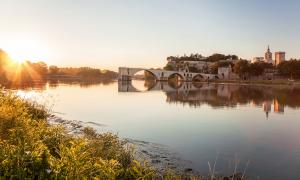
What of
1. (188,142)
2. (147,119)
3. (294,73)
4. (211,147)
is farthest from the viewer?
(294,73)

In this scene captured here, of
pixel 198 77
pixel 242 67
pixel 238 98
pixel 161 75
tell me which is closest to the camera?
pixel 238 98

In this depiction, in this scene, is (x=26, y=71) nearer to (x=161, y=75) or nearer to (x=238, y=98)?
(x=161, y=75)

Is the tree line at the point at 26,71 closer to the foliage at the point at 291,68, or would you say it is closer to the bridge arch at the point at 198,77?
the bridge arch at the point at 198,77

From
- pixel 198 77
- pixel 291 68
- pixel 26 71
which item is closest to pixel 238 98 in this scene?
pixel 291 68

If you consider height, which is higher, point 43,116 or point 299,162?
point 43,116

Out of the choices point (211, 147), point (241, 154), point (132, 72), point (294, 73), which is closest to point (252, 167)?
point (241, 154)

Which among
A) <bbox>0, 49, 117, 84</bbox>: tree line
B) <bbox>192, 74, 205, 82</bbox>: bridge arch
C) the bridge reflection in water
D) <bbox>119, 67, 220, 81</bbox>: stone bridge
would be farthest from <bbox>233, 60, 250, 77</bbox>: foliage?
<bbox>0, 49, 117, 84</bbox>: tree line

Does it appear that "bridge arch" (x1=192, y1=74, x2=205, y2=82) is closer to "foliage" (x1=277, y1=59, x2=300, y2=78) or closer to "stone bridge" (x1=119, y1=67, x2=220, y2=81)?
"stone bridge" (x1=119, y1=67, x2=220, y2=81)

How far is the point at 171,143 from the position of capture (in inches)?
655

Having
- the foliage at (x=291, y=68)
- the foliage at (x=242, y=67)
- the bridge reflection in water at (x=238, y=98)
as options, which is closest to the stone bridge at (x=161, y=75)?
the foliage at (x=242, y=67)

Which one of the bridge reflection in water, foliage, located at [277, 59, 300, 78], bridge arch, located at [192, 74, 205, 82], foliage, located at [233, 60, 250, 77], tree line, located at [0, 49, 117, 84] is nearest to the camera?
the bridge reflection in water

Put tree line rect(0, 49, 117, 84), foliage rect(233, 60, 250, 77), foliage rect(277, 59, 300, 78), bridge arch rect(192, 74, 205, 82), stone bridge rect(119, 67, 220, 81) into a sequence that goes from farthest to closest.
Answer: bridge arch rect(192, 74, 205, 82) → stone bridge rect(119, 67, 220, 81) → foliage rect(233, 60, 250, 77) → foliage rect(277, 59, 300, 78) → tree line rect(0, 49, 117, 84)

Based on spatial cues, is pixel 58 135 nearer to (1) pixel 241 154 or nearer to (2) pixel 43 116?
(1) pixel 241 154

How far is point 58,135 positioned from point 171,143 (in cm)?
797
